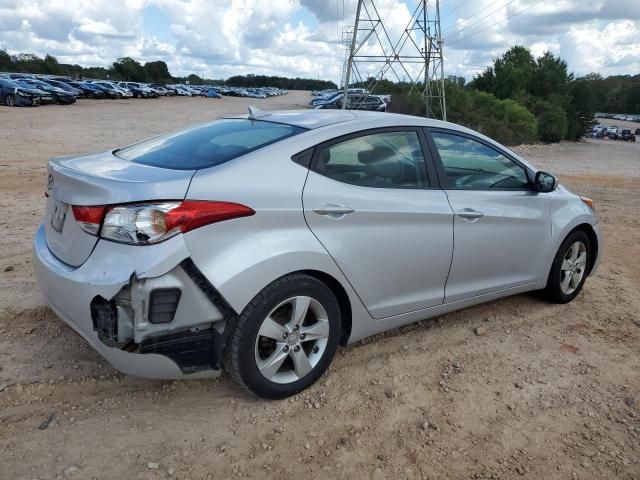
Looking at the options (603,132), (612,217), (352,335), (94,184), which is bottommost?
(603,132)

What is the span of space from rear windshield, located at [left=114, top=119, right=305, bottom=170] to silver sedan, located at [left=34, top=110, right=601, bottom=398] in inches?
0.7

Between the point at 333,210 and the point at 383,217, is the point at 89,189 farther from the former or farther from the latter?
the point at 383,217

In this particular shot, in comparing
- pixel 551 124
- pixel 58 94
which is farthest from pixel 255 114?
pixel 551 124

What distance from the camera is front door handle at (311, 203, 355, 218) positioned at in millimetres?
3002

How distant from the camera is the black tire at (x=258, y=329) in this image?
9.08 ft

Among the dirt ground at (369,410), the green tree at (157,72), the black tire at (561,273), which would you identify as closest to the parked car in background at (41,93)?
the dirt ground at (369,410)

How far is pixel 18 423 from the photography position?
280 cm

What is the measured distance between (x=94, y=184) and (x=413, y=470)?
2101mm

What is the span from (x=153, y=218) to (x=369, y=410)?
5.19ft

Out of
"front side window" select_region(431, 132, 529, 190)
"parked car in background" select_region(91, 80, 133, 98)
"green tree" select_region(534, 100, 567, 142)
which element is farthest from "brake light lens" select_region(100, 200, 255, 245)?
"green tree" select_region(534, 100, 567, 142)

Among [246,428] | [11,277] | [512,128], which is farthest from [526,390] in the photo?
[512,128]

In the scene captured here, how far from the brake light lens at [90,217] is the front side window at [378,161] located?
117 cm

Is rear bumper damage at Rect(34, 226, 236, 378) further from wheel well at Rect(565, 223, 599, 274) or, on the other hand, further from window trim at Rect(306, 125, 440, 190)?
wheel well at Rect(565, 223, 599, 274)

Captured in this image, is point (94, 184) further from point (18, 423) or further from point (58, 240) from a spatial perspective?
point (18, 423)
